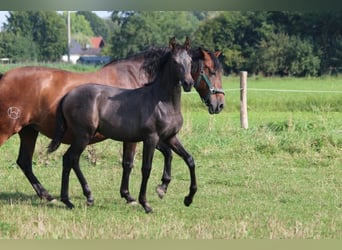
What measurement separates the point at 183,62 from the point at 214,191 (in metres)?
2.12

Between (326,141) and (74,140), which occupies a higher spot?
(74,140)

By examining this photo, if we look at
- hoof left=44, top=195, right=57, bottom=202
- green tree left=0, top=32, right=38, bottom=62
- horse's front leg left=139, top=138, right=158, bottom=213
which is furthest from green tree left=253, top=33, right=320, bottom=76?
horse's front leg left=139, top=138, right=158, bottom=213

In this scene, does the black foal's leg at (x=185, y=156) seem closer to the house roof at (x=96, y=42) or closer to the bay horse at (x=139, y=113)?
the bay horse at (x=139, y=113)

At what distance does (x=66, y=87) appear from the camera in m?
7.25

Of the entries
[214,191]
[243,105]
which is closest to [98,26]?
[243,105]

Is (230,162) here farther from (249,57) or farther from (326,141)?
(249,57)

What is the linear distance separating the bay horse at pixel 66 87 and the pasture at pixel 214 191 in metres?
0.69

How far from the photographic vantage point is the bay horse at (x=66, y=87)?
7051 mm

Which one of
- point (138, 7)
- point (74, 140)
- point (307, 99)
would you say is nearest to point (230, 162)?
point (74, 140)

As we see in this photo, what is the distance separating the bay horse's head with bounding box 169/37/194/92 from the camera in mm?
6150

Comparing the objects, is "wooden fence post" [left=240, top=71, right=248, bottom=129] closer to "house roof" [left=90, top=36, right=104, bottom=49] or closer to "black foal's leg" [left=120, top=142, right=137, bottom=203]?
"black foal's leg" [left=120, top=142, right=137, bottom=203]

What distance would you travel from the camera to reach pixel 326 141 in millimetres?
10758

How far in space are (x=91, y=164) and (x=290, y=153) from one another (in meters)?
3.24

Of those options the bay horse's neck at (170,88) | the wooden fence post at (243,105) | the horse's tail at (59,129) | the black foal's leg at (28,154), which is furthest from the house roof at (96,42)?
the bay horse's neck at (170,88)
